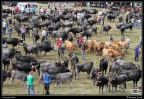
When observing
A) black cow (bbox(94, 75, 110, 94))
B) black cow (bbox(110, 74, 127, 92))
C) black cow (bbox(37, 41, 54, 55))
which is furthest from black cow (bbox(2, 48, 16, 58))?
black cow (bbox(110, 74, 127, 92))

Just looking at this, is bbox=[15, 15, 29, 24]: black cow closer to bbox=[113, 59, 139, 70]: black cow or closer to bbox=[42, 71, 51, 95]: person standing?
bbox=[113, 59, 139, 70]: black cow

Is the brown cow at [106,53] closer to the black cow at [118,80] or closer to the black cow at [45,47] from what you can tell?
the black cow at [45,47]

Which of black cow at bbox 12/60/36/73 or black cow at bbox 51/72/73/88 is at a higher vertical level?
black cow at bbox 12/60/36/73

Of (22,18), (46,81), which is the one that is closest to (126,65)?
(46,81)

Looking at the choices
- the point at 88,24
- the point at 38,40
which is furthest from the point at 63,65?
the point at 88,24

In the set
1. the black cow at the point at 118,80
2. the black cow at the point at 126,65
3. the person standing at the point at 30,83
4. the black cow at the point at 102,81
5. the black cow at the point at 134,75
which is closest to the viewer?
the person standing at the point at 30,83

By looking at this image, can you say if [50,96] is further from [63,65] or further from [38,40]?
[38,40]

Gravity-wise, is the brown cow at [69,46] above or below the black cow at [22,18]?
below

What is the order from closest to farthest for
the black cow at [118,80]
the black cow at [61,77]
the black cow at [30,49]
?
the black cow at [118,80]
the black cow at [61,77]
the black cow at [30,49]

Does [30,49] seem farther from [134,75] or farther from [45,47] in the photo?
[134,75]

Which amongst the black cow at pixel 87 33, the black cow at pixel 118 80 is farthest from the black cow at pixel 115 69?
the black cow at pixel 87 33

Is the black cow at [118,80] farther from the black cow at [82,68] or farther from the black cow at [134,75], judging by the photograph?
the black cow at [82,68]

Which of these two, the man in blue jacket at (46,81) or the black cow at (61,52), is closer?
the man in blue jacket at (46,81)

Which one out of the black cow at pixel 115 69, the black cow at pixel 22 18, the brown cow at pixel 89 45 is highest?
the black cow at pixel 22 18
